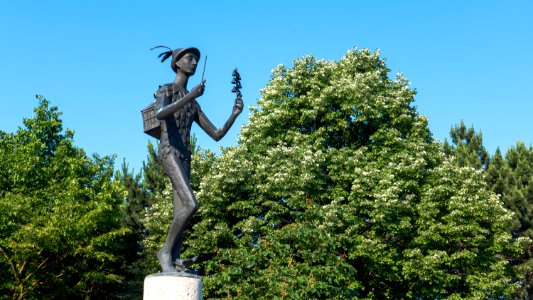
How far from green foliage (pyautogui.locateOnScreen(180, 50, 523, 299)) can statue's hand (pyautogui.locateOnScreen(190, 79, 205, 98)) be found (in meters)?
14.4

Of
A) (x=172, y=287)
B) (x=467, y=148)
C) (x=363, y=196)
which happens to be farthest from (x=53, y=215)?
(x=467, y=148)

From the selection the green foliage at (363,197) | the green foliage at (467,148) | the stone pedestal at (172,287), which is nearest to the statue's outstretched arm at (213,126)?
the stone pedestal at (172,287)

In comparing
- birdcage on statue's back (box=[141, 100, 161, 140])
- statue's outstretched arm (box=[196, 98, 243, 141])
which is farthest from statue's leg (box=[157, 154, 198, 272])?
statue's outstretched arm (box=[196, 98, 243, 141])

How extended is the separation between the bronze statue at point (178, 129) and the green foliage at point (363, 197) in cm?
1355

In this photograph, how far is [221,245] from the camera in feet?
86.0

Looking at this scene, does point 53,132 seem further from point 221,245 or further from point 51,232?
point 221,245

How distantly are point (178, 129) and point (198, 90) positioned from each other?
92 cm

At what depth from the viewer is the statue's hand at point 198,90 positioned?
838 cm

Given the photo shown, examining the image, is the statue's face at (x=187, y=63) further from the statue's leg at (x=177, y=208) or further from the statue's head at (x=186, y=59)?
the statue's leg at (x=177, y=208)

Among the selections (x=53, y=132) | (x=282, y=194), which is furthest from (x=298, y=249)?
(x=53, y=132)

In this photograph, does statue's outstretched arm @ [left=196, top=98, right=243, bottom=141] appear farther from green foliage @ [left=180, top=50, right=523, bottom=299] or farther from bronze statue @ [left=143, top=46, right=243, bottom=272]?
green foliage @ [left=180, top=50, right=523, bottom=299]

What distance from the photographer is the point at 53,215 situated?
1067 inches

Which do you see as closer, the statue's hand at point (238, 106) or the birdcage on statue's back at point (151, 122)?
the birdcage on statue's back at point (151, 122)

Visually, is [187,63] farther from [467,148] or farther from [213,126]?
[467,148]
